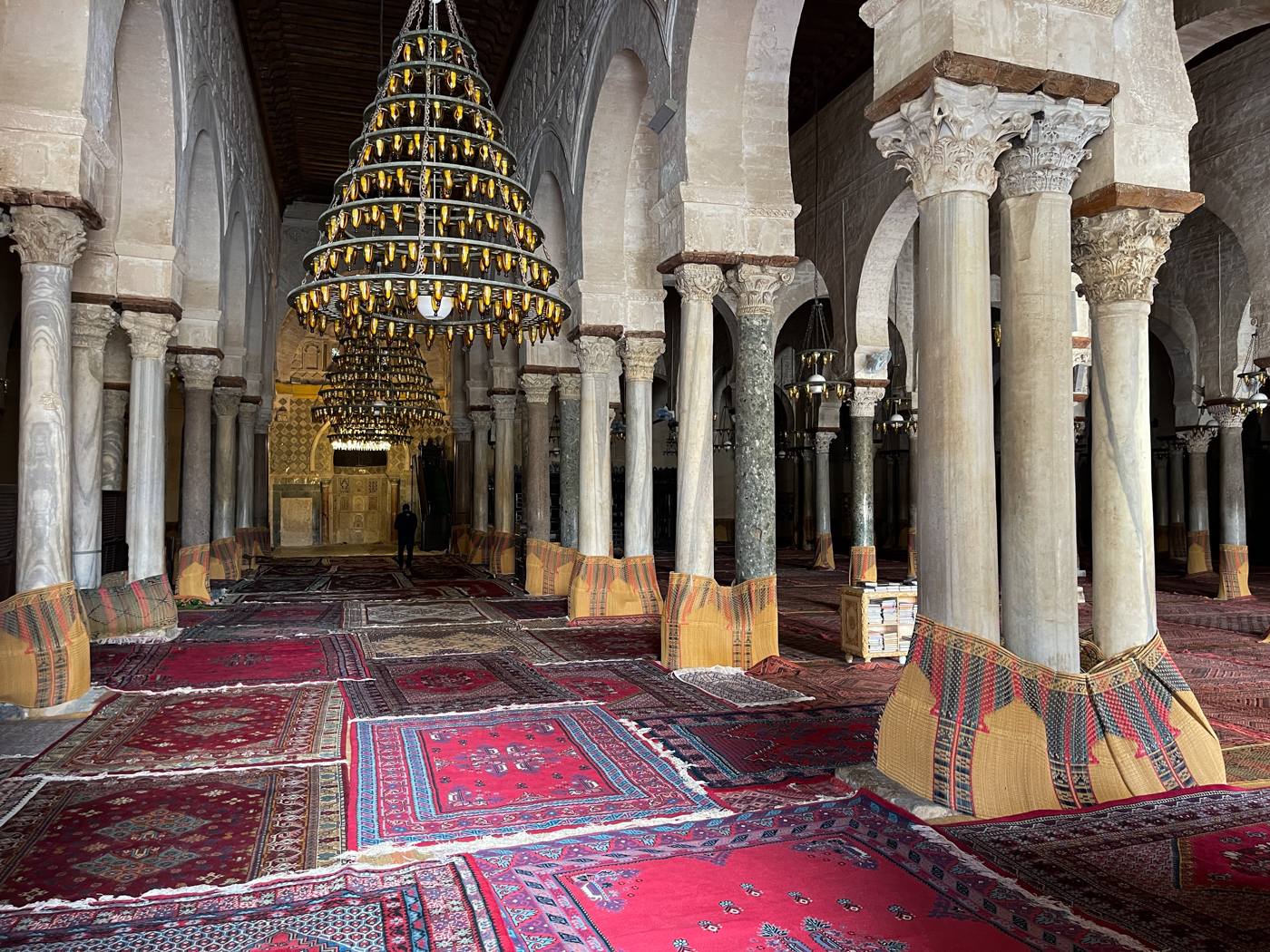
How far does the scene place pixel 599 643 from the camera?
7.57 meters

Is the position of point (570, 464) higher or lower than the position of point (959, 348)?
lower

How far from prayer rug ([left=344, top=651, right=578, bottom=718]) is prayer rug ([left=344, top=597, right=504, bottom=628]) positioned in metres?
2.09

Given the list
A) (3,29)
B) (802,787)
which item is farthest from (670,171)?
(802,787)

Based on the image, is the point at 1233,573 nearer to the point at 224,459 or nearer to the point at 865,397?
the point at 865,397

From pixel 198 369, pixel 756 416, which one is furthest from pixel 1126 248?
pixel 198 369

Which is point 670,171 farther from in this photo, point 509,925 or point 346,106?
point 346,106

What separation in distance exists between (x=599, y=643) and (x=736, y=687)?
204 centimetres

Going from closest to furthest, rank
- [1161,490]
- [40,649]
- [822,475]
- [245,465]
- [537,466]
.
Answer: [40,649] < [537,466] < [245,465] < [822,475] < [1161,490]

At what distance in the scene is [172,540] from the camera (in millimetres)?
13578

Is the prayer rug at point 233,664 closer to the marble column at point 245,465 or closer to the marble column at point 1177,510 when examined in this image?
the marble column at point 245,465

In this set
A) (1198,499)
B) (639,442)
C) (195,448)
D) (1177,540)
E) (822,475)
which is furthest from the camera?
(1177,540)

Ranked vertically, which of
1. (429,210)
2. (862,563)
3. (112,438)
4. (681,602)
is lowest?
(862,563)

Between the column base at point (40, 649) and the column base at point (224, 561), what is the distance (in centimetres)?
712

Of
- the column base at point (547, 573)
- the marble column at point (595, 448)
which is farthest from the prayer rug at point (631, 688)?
the column base at point (547, 573)
